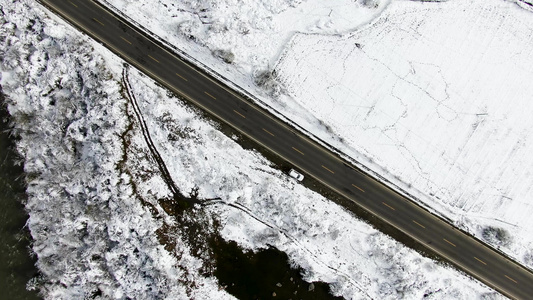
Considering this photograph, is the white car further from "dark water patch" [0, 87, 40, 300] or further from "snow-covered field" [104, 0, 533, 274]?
"dark water patch" [0, 87, 40, 300]

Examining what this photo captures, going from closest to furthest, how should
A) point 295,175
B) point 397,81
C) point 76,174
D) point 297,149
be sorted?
point 295,175, point 76,174, point 297,149, point 397,81

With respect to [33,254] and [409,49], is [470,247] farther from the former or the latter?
[33,254]

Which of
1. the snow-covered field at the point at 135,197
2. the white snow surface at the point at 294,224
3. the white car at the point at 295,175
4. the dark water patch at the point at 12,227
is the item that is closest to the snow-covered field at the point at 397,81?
the white car at the point at 295,175

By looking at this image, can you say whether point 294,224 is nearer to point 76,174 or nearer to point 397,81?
point 397,81

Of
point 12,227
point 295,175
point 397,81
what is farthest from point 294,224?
point 12,227

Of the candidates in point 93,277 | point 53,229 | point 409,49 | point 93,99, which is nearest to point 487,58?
point 409,49
